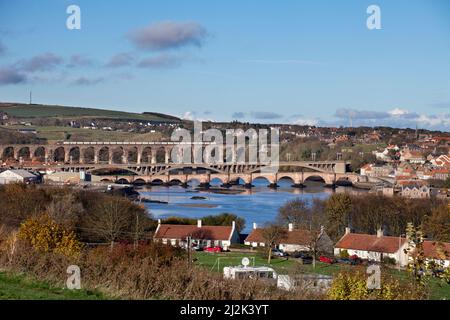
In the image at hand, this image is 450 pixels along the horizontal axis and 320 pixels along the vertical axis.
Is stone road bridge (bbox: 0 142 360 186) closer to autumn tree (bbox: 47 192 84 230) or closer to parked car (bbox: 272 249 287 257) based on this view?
autumn tree (bbox: 47 192 84 230)

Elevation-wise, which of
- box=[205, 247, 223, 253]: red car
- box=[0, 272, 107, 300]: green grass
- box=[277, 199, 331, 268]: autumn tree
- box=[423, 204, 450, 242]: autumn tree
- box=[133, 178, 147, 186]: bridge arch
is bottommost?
box=[133, 178, 147, 186]: bridge arch

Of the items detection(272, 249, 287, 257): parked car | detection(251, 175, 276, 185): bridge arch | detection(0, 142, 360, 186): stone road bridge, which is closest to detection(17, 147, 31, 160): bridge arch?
detection(0, 142, 360, 186): stone road bridge

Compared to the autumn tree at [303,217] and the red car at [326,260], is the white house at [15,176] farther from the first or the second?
the red car at [326,260]

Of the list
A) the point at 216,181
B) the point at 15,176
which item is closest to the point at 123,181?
the point at 216,181

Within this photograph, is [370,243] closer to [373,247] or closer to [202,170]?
[373,247]

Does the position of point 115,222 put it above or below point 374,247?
above

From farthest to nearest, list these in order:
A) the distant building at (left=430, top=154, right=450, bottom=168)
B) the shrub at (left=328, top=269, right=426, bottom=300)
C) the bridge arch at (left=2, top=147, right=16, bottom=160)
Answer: the bridge arch at (left=2, top=147, right=16, bottom=160)
the distant building at (left=430, top=154, right=450, bottom=168)
the shrub at (left=328, top=269, right=426, bottom=300)
